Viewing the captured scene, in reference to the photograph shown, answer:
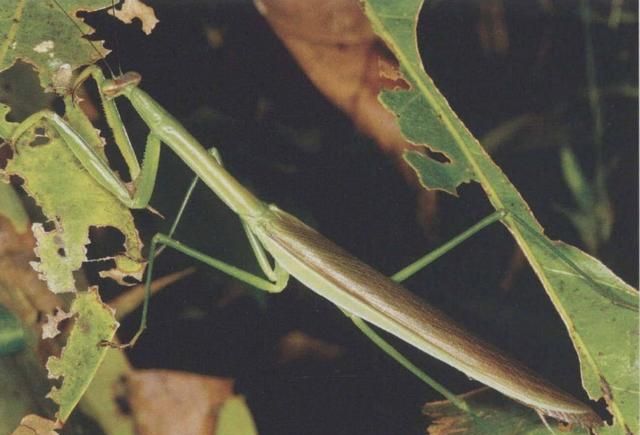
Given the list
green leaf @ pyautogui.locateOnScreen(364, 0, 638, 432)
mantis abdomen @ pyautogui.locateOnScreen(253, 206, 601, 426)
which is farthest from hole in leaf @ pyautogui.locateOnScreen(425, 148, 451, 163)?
mantis abdomen @ pyautogui.locateOnScreen(253, 206, 601, 426)

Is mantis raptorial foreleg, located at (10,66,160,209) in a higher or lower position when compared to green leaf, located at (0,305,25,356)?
higher

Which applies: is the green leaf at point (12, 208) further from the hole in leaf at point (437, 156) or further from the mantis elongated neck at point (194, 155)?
the hole in leaf at point (437, 156)

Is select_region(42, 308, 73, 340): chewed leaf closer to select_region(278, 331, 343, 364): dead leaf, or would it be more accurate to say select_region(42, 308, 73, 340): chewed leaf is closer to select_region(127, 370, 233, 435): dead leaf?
select_region(127, 370, 233, 435): dead leaf

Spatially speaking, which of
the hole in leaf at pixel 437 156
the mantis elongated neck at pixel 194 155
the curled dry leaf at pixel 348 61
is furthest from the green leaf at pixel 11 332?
the hole in leaf at pixel 437 156

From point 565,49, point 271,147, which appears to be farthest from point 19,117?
point 565,49

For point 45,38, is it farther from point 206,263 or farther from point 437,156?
point 437,156

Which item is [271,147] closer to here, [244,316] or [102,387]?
[244,316]
